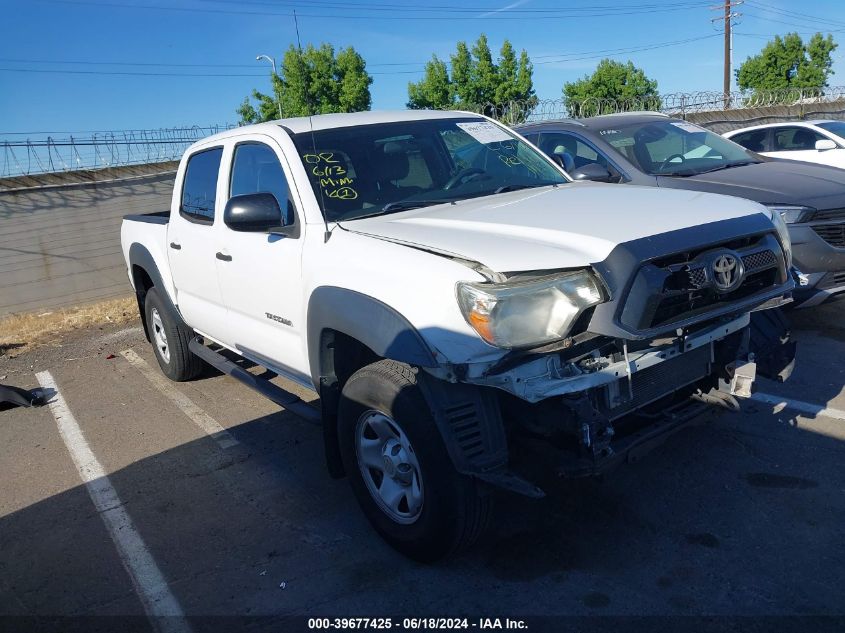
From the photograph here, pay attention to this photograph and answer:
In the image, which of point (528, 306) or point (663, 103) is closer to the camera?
point (528, 306)

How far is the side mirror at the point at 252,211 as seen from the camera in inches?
149

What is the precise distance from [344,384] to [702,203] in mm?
1936

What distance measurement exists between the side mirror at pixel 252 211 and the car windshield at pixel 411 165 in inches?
9.7

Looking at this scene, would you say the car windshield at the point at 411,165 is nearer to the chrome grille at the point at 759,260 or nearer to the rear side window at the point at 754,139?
the chrome grille at the point at 759,260

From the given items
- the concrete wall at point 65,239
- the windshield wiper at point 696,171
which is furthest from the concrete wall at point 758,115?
the concrete wall at point 65,239

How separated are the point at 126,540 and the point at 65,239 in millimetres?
12452

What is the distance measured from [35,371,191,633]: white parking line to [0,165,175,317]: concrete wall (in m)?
9.74

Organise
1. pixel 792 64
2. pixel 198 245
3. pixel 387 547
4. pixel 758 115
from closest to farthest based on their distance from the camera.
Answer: pixel 387 547 < pixel 198 245 < pixel 758 115 < pixel 792 64

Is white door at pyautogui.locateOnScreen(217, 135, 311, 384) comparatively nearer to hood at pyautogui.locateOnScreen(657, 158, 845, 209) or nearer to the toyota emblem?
the toyota emblem

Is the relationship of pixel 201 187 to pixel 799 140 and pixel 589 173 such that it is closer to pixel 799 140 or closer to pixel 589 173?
pixel 589 173

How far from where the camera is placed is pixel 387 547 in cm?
364

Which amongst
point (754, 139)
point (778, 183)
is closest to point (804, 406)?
point (778, 183)

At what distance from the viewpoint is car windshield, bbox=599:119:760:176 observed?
7.16 meters

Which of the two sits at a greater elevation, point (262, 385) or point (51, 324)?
point (262, 385)
